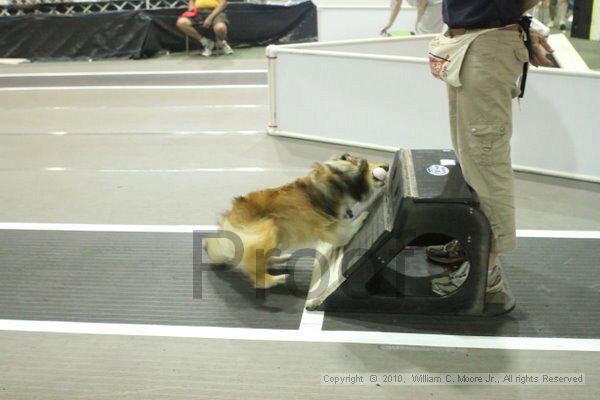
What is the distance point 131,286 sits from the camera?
2891 mm

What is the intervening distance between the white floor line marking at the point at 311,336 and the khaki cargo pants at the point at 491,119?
41 centimetres

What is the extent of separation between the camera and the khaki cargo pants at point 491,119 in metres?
2.21

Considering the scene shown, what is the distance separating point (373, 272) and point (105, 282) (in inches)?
55.2

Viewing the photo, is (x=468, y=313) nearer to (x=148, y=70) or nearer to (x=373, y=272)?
(x=373, y=272)

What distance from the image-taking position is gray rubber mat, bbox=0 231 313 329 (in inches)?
104

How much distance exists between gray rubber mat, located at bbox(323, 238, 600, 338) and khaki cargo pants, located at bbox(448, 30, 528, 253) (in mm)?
361

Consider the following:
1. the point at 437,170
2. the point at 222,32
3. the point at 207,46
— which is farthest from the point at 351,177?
the point at 207,46

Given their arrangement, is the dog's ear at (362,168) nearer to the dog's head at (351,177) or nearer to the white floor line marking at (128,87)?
the dog's head at (351,177)

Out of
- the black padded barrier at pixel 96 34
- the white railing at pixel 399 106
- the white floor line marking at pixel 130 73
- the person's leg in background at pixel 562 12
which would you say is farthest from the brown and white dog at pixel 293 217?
the person's leg in background at pixel 562 12

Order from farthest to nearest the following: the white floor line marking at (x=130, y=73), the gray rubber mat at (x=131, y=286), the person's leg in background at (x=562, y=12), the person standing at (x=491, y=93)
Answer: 1. the person's leg in background at (x=562, y=12)
2. the white floor line marking at (x=130, y=73)
3. the gray rubber mat at (x=131, y=286)
4. the person standing at (x=491, y=93)

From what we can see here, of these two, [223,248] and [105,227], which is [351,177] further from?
[105,227]

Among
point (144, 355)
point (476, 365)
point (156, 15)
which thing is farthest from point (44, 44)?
point (476, 365)

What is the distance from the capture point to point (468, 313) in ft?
8.35

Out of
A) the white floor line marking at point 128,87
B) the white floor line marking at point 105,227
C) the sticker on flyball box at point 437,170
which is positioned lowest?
the white floor line marking at point 105,227
